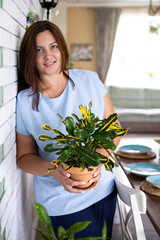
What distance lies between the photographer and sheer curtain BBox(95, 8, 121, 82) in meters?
8.26

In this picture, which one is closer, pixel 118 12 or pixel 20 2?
pixel 20 2

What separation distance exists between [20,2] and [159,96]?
6.02 metres

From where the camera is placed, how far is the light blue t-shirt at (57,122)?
1.49 m

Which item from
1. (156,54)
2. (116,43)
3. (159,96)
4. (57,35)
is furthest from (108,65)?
(57,35)

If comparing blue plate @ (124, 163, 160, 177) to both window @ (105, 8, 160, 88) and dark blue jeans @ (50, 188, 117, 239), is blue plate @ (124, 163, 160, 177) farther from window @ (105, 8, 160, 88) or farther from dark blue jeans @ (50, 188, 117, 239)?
window @ (105, 8, 160, 88)

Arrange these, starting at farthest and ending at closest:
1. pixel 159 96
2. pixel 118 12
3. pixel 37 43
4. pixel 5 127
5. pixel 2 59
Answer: pixel 118 12 < pixel 159 96 < pixel 37 43 < pixel 5 127 < pixel 2 59

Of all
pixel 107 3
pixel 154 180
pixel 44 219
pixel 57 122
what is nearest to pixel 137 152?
pixel 154 180

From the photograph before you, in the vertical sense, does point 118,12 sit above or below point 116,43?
above

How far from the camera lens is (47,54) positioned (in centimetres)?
146

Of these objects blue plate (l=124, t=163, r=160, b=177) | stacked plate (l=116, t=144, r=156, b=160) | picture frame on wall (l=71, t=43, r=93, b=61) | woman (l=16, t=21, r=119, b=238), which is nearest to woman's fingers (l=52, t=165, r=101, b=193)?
woman (l=16, t=21, r=119, b=238)

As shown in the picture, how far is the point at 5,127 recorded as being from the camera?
1.21m

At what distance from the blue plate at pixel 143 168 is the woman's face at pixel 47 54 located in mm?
842

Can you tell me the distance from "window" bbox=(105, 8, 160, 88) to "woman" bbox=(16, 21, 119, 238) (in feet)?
23.3

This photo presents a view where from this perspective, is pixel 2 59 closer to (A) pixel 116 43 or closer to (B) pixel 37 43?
(B) pixel 37 43
